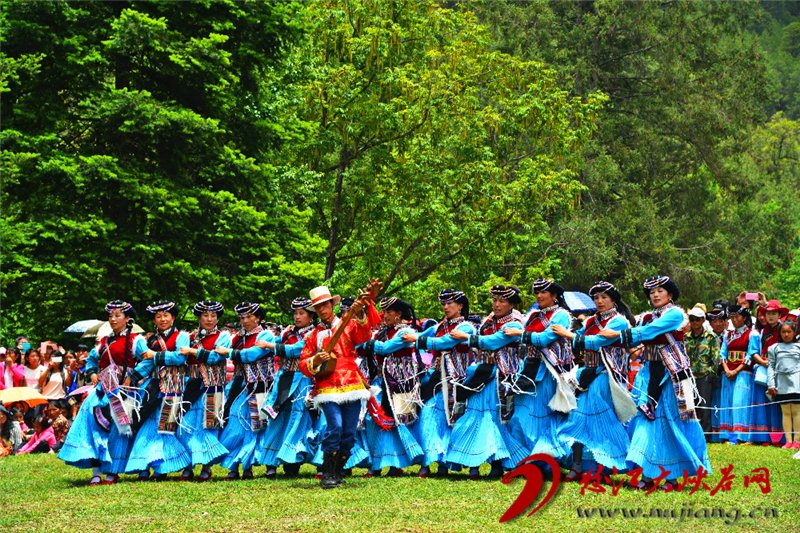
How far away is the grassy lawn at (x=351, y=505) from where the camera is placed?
8.53m

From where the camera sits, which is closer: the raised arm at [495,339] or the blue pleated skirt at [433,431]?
the raised arm at [495,339]

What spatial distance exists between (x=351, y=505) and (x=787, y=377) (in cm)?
882

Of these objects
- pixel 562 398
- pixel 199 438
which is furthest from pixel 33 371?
pixel 562 398

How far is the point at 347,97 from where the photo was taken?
2997cm

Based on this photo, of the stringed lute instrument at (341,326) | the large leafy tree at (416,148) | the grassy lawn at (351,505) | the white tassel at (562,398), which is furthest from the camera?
the large leafy tree at (416,148)

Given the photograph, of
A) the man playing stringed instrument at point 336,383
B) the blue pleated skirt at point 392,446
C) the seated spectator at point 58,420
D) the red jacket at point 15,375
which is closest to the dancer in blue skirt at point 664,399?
the man playing stringed instrument at point 336,383

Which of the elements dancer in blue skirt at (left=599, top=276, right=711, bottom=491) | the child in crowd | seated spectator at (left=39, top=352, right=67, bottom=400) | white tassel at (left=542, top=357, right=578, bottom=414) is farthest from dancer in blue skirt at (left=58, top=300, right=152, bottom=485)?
the child in crowd

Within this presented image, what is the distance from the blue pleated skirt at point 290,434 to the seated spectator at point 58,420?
6626mm

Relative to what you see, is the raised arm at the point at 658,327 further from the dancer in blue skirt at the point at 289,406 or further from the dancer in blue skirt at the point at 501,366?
the dancer in blue skirt at the point at 289,406

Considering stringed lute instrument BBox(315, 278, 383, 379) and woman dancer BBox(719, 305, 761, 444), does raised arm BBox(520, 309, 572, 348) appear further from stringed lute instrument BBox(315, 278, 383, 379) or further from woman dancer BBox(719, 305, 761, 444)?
woman dancer BBox(719, 305, 761, 444)

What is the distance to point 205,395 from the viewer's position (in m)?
12.7

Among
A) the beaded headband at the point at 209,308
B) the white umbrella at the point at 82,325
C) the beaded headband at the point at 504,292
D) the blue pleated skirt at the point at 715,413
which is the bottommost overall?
the blue pleated skirt at the point at 715,413

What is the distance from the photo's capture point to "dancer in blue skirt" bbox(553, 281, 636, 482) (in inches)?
436

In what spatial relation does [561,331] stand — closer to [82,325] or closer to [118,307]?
[118,307]
